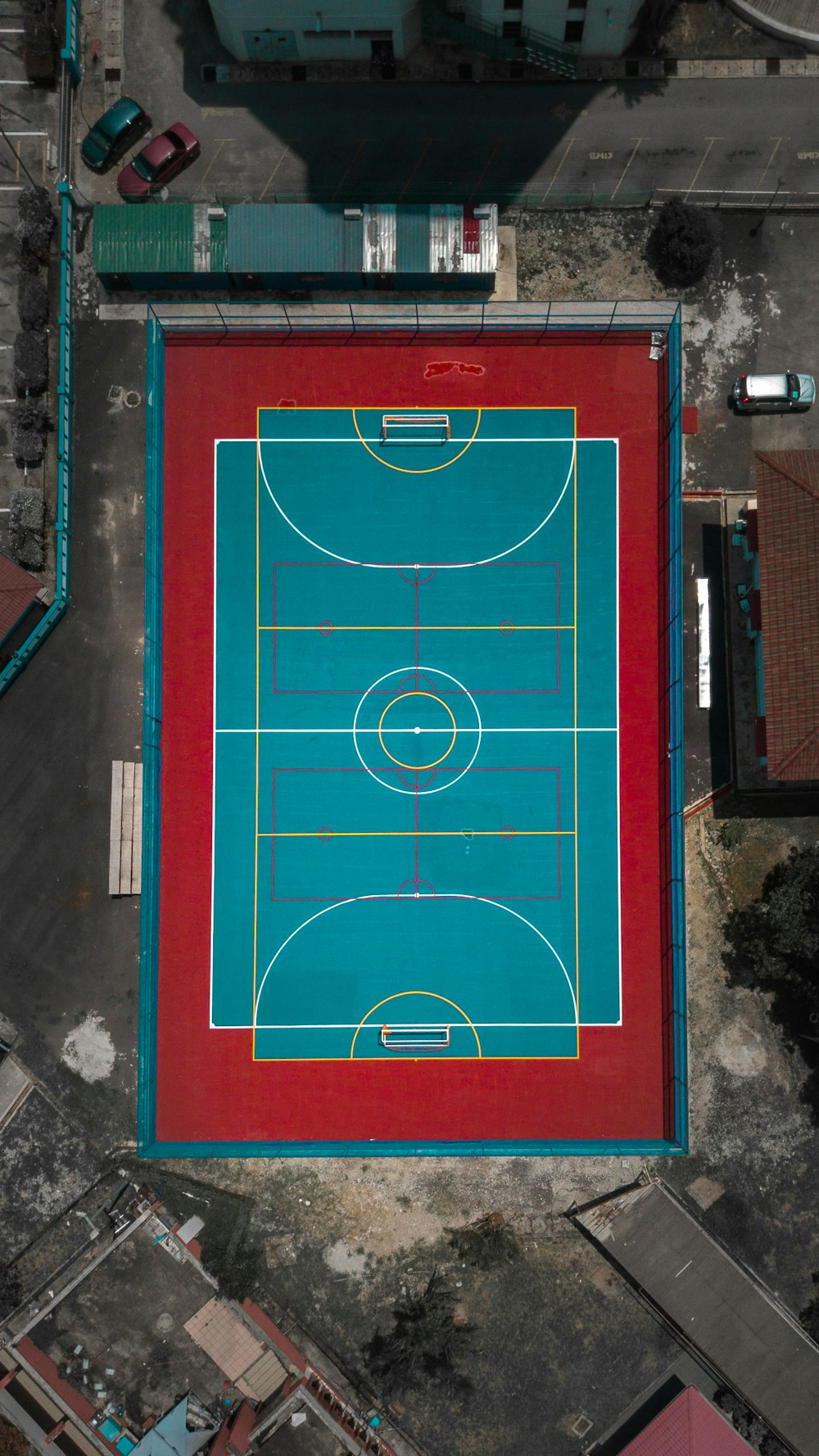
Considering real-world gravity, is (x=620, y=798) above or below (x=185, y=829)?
below

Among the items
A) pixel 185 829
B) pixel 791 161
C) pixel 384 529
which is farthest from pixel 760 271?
pixel 185 829

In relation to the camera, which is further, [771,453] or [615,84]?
[615,84]

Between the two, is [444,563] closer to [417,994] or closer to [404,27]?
[417,994]

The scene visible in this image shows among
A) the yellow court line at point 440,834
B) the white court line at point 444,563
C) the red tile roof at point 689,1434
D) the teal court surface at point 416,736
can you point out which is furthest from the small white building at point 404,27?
the red tile roof at point 689,1434

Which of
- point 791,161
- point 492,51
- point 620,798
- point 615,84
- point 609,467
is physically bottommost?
point 620,798

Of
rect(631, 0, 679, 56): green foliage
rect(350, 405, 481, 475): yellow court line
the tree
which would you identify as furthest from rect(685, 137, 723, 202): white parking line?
the tree

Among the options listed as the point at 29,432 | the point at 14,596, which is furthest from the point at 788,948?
the point at 29,432

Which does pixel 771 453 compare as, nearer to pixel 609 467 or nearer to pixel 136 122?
pixel 609 467
